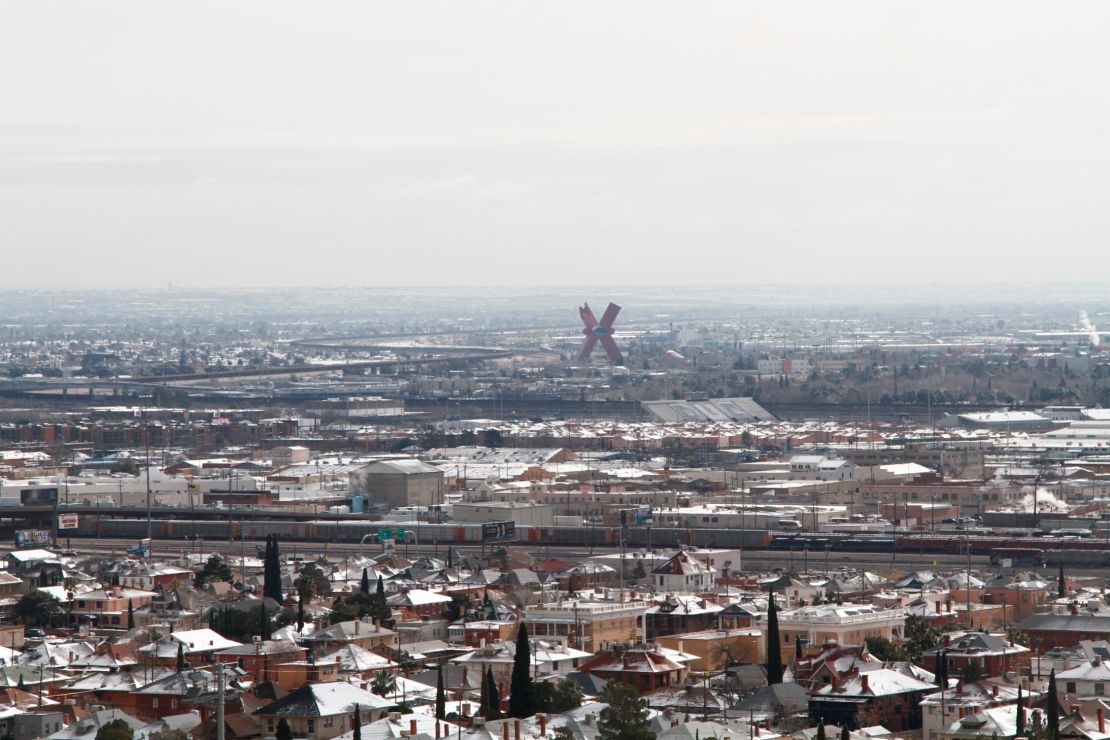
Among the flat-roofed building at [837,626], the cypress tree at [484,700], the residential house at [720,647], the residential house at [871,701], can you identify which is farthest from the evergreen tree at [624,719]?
the flat-roofed building at [837,626]

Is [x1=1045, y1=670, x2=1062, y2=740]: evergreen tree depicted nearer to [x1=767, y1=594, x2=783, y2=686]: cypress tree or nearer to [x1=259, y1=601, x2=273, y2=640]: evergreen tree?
[x1=767, y1=594, x2=783, y2=686]: cypress tree

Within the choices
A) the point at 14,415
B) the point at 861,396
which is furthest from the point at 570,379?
the point at 14,415

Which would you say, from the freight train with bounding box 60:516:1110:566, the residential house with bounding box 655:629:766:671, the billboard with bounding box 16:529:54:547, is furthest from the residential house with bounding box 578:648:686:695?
the billboard with bounding box 16:529:54:547

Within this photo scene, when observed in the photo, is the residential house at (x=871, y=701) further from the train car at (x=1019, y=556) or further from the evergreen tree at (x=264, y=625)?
the train car at (x=1019, y=556)

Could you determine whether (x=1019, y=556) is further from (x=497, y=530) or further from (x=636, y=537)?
(x=497, y=530)

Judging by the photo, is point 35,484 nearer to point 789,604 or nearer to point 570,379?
point 789,604
